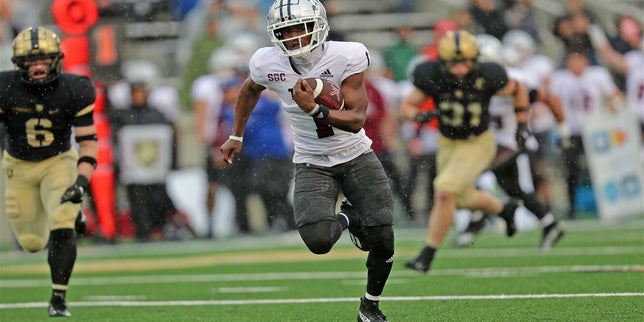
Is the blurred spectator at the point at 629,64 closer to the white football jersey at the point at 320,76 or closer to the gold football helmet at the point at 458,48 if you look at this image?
the gold football helmet at the point at 458,48

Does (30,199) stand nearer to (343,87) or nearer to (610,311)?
(343,87)

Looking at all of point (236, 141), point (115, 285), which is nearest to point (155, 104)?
point (115, 285)

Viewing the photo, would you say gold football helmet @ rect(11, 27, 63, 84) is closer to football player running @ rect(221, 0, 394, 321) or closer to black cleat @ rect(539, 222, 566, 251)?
football player running @ rect(221, 0, 394, 321)

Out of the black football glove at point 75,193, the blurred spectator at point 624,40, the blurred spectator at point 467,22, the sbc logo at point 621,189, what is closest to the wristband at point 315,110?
the black football glove at point 75,193

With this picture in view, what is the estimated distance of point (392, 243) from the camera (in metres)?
6.93

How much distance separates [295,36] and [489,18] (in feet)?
28.1

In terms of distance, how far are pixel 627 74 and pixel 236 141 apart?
922 cm

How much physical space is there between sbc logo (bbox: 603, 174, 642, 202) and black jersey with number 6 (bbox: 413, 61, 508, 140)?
4.34 m

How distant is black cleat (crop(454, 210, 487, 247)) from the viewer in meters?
12.1

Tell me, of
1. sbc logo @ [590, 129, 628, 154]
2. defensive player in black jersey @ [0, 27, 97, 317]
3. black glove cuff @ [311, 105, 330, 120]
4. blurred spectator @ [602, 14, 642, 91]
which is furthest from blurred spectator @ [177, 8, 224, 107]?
black glove cuff @ [311, 105, 330, 120]

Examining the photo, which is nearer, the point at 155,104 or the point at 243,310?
the point at 243,310

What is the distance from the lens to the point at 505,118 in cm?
1148

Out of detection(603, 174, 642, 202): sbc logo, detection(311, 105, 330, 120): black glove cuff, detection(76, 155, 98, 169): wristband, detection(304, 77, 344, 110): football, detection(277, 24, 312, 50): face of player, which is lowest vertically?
detection(603, 174, 642, 202): sbc logo

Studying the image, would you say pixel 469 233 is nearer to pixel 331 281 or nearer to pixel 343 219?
pixel 331 281
